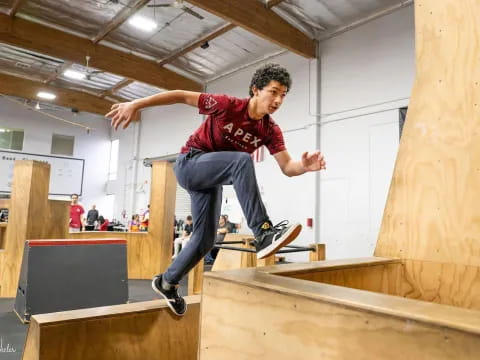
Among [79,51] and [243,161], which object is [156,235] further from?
[243,161]

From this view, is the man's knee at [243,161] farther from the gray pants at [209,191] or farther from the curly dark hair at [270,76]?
the curly dark hair at [270,76]

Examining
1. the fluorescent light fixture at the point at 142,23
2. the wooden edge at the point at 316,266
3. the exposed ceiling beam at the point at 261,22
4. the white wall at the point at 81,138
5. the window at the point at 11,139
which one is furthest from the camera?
the white wall at the point at 81,138

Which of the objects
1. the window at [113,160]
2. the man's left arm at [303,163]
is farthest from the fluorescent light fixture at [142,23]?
the window at [113,160]

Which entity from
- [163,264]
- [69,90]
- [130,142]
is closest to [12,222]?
[163,264]

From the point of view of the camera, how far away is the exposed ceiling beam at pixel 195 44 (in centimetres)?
704

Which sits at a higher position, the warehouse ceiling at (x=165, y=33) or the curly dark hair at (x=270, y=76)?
the warehouse ceiling at (x=165, y=33)

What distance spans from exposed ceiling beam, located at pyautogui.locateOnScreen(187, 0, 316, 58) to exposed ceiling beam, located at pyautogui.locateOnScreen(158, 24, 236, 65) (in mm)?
940

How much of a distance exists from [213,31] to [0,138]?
345 inches

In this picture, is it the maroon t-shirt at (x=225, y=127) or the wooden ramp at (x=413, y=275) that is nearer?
the wooden ramp at (x=413, y=275)

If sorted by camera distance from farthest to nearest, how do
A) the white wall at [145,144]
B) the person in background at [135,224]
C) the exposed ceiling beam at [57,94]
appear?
the white wall at [145,144] < the exposed ceiling beam at [57,94] < the person in background at [135,224]

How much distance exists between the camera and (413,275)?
2045 millimetres

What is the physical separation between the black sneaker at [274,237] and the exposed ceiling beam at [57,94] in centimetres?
1085

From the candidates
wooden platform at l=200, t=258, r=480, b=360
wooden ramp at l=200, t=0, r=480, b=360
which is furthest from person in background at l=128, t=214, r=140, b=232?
wooden platform at l=200, t=258, r=480, b=360

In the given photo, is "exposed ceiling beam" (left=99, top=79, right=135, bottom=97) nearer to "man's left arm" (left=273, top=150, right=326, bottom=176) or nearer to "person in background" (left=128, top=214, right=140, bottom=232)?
"person in background" (left=128, top=214, right=140, bottom=232)
